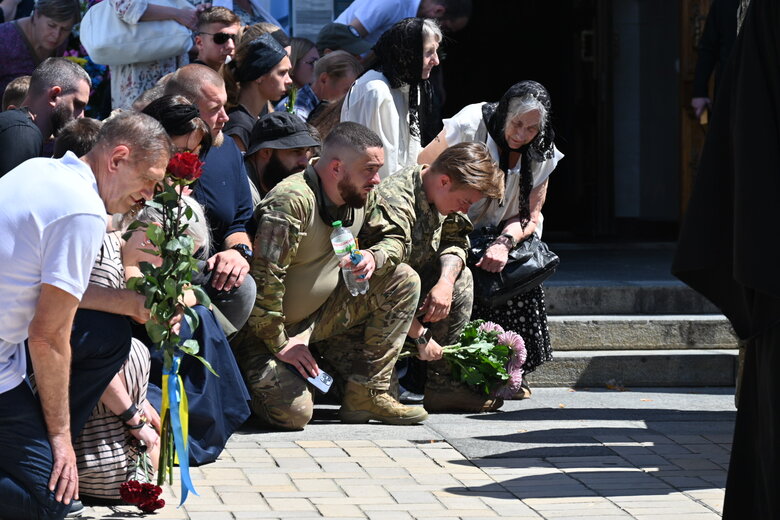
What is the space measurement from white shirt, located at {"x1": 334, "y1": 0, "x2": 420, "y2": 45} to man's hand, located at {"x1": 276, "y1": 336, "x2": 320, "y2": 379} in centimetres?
269

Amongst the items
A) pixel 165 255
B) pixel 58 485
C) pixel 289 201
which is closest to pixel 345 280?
pixel 289 201

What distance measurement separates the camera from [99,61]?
7.60 meters

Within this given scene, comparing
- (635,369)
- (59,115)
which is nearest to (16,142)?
(59,115)

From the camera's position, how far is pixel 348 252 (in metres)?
6.27

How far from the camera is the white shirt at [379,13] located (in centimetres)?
824

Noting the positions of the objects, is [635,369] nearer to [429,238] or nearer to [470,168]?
[429,238]

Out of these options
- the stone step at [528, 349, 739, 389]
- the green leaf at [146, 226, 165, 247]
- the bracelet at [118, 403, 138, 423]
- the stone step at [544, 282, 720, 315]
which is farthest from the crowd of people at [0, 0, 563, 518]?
the stone step at [544, 282, 720, 315]

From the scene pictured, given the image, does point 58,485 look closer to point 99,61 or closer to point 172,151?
point 172,151

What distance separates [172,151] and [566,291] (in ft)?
14.0

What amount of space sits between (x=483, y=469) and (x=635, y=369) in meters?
2.64

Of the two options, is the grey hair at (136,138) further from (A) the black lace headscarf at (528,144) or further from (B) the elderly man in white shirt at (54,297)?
(A) the black lace headscarf at (528,144)

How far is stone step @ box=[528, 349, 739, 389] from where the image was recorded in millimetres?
7859

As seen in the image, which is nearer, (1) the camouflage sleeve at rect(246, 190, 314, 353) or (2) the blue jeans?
(2) the blue jeans

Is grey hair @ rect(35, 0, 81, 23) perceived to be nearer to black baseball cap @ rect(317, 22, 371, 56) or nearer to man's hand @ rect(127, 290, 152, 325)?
black baseball cap @ rect(317, 22, 371, 56)
